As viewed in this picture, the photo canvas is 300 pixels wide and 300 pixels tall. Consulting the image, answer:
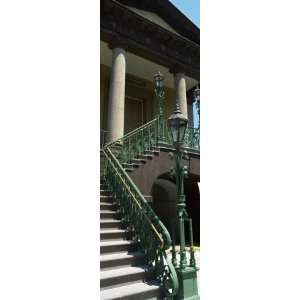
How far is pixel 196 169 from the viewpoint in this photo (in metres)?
11.2

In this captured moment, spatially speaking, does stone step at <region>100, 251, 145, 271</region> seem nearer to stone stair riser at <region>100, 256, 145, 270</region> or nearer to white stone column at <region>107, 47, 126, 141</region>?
stone stair riser at <region>100, 256, 145, 270</region>

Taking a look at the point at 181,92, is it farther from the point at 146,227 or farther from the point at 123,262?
the point at 123,262

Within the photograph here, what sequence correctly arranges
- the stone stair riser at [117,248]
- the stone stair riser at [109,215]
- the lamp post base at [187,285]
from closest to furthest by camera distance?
the lamp post base at [187,285] → the stone stair riser at [117,248] → the stone stair riser at [109,215]

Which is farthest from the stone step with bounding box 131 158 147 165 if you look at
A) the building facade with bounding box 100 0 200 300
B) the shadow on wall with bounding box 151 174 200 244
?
the shadow on wall with bounding box 151 174 200 244

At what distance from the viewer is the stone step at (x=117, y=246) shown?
17.7ft

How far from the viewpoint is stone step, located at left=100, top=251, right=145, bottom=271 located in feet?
16.6

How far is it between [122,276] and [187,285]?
97cm

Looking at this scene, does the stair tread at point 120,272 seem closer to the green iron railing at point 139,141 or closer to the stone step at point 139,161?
the stone step at point 139,161

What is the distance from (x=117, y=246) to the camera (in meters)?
5.55

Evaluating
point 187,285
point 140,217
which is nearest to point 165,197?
point 140,217

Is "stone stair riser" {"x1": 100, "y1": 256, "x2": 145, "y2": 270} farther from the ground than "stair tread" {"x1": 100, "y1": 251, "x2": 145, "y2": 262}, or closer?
closer

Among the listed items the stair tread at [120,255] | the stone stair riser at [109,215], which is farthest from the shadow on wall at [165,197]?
the stair tread at [120,255]

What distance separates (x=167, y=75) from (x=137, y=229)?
1044 cm
